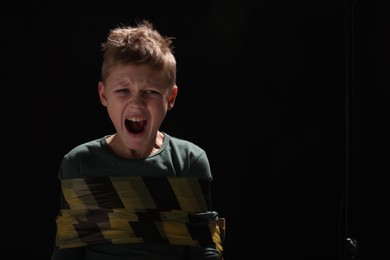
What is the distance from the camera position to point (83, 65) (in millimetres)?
→ 1816

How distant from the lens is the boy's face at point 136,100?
129cm

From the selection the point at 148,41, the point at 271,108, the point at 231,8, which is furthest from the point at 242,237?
the point at 148,41

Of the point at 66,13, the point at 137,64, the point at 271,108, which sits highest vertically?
the point at 66,13

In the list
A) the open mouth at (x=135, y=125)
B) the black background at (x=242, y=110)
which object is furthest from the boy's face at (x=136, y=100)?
the black background at (x=242, y=110)

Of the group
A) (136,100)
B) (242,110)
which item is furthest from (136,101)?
(242,110)

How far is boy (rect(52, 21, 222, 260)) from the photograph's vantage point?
1.27 metres

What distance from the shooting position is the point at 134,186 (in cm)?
129

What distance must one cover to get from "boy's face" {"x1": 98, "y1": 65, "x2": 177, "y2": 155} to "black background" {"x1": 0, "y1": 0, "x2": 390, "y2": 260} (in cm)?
55

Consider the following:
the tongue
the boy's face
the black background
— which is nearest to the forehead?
the boy's face

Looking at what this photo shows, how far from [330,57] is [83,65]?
0.85 m

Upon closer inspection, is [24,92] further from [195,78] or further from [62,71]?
[195,78]

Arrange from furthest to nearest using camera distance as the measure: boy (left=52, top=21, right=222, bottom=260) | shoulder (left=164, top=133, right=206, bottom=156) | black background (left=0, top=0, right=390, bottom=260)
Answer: black background (left=0, top=0, right=390, bottom=260)
shoulder (left=164, top=133, right=206, bottom=156)
boy (left=52, top=21, right=222, bottom=260)

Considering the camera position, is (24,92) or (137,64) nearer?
(137,64)

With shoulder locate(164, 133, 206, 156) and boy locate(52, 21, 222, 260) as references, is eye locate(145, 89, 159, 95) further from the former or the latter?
shoulder locate(164, 133, 206, 156)
